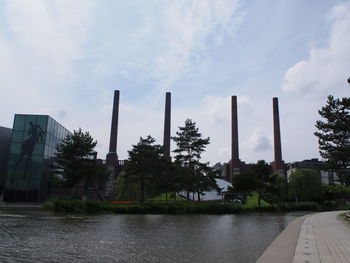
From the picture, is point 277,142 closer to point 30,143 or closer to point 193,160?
point 193,160

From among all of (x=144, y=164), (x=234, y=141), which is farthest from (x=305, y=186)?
(x=144, y=164)

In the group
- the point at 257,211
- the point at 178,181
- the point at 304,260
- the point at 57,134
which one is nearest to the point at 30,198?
the point at 57,134

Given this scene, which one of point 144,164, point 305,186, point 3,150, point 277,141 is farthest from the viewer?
point 277,141

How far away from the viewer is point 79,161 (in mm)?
37500

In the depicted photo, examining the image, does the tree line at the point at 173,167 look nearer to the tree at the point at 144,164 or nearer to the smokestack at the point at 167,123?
the tree at the point at 144,164

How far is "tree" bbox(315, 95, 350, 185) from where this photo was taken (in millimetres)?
25375

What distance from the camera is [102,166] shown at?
3900 centimetres

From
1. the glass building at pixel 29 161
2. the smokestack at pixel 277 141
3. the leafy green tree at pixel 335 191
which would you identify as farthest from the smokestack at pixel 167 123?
the leafy green tree at pixel 335 191

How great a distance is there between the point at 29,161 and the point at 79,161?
374 inches

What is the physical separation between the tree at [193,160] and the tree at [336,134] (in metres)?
17.6

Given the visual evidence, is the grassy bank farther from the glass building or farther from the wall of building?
the wall of building

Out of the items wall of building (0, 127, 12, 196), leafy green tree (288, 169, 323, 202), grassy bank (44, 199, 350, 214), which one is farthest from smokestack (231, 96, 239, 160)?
wall of building (0, 127, 12, 196)

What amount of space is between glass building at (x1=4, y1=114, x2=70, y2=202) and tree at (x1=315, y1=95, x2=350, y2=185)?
114 ft

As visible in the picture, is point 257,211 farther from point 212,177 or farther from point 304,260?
point 304,260
